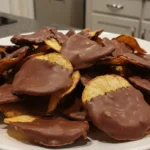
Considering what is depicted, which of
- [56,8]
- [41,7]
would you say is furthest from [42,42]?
[41,7]

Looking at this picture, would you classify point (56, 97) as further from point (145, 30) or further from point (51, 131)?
point (145, 30)

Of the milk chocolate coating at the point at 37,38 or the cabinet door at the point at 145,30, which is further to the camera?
the cabinet door at the point at 145,30

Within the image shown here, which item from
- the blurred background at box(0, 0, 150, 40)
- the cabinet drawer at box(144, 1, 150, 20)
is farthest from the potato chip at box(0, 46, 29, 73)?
the cabinet drawer at box(144, 1, 150, 20)

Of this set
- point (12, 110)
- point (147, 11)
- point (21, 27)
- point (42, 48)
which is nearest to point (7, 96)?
Answer: point (12, 110)

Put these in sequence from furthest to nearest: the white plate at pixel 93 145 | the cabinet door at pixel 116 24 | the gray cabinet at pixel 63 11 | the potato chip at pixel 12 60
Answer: the gray cabinet at pixel 63 11 < the cabinet door at pixel 116 24 < the potato chip at pixel 12 60 < the white plate at pixel 93 145

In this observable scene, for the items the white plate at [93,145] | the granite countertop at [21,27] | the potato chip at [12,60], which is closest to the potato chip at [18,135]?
the white plate at [93,145]

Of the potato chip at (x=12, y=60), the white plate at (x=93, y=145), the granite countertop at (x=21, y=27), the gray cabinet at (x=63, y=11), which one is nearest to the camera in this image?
the white plate at (x=93, y=145)

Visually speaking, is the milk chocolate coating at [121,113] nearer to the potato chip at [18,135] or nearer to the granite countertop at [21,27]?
the potato chip at [18,135]
